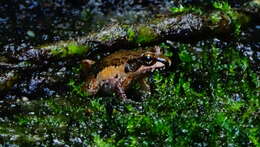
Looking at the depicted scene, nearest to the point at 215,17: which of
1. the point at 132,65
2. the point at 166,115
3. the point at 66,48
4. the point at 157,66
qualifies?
the point at 157,66

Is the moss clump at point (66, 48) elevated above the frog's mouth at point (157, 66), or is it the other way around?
the frog's mouth at point (157, 66)

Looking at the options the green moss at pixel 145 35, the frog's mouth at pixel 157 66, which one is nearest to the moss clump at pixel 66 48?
the green moss at pixel 145 35

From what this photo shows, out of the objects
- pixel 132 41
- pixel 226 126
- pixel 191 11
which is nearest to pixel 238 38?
pixel 191 11

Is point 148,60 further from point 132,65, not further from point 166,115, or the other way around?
point 166,115

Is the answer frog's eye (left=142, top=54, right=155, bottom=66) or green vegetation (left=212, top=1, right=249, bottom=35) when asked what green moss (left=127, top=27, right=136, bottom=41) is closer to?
frog's eye (left=142, top=54, right=155, bottom=66)

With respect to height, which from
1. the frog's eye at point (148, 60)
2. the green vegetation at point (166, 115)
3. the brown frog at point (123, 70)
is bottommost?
the green vegetation at point (166, 115)

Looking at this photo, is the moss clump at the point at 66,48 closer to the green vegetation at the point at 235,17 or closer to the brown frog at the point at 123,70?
the brown frog at the point at 123,70
